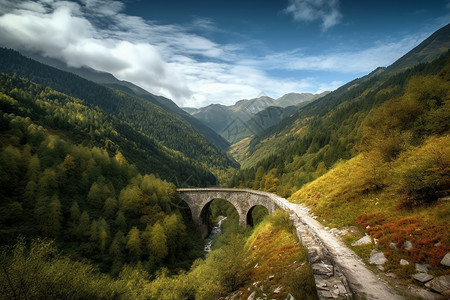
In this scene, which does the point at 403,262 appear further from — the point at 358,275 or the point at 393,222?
the point at 393,222

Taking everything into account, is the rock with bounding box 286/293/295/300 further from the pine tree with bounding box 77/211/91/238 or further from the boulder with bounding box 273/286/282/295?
the pine tree with bounding box 77/211/91/238

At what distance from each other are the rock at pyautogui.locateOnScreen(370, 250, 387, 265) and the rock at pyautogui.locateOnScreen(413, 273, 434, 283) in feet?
6.36

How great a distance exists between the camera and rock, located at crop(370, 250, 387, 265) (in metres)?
10.1

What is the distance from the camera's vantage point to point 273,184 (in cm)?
5906

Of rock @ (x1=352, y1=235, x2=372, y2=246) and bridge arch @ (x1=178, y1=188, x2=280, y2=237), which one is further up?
rock @ (x1=352, y1=235, x2=372, y2=246)

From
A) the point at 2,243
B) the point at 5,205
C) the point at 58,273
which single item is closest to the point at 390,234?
the point at 58,273

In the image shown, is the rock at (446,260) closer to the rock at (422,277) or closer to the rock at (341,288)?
the rock at (422,277)

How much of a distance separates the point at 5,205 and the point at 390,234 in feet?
177

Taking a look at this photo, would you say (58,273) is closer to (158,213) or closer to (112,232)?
(112,232)

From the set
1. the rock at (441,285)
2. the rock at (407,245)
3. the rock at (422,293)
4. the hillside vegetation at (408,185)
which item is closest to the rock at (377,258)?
the hillside vegetation at (408,185)

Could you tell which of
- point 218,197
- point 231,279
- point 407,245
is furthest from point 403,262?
point 218,197

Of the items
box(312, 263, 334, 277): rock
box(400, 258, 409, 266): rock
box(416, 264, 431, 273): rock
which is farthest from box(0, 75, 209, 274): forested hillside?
box(416, 264, 431, 273): rock

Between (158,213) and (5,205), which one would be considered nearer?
(5,205)

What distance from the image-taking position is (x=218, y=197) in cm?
5562
